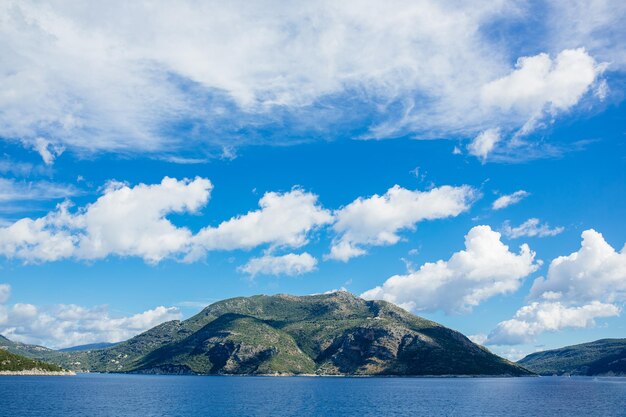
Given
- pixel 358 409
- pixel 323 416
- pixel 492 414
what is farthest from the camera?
pixel 358 409

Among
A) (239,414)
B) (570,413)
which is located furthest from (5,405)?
(570,413)

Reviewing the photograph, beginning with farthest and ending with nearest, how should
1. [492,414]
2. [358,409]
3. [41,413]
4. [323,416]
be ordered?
[358,409]
[492,414]
[323,416]
[41,413]

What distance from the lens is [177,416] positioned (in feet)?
538

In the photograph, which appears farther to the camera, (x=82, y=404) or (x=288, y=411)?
(x=82, y=404)

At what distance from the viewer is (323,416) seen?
559 feet

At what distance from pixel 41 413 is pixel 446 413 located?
135 meters

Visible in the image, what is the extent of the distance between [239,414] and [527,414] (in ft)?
333

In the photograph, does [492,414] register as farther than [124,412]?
Yes

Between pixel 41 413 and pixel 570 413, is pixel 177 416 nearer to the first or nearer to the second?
pixel 41 413

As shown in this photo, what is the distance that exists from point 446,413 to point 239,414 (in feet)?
241

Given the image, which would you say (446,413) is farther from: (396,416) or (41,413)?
(41,413)

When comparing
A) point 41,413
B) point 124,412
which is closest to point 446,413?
point 124,412

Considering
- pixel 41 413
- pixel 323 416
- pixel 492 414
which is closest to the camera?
pixel 41 413

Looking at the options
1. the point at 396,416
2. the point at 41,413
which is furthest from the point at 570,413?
the point at 41,413
